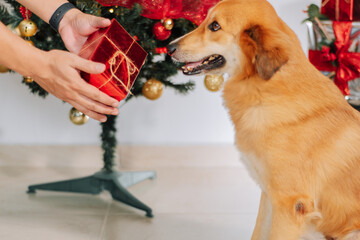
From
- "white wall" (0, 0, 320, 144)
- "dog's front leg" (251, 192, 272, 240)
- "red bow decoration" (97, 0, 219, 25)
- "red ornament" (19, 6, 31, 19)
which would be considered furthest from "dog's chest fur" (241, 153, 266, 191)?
"white wall" (0, 0, 320, 144)

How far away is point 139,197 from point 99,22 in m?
1.04

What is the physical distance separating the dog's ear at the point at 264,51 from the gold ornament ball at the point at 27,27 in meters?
0.85

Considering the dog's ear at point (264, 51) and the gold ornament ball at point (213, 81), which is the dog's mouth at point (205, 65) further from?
the gold ornament ball at point (213, 81)

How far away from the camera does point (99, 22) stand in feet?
3.99

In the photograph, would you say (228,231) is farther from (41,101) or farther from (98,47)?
(41,101)

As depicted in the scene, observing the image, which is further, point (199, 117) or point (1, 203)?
point (199, 117)

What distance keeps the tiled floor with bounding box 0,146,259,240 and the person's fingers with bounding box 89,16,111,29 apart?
809mm

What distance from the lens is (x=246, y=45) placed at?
1210 millimetres

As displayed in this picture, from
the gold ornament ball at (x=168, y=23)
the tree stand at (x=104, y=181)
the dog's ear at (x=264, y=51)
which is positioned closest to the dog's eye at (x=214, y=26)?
the dog's ear at (x=264, y=51)

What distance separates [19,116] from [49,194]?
0.54 metres

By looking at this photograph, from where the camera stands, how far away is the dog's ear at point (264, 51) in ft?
3.66

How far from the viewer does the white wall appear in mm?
2359

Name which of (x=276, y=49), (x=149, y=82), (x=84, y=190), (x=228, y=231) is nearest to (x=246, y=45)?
(x=276, y=49)

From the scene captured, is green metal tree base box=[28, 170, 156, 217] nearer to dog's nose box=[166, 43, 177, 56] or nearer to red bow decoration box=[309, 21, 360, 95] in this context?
dog's nose box=[166, 43, 177, 56]
